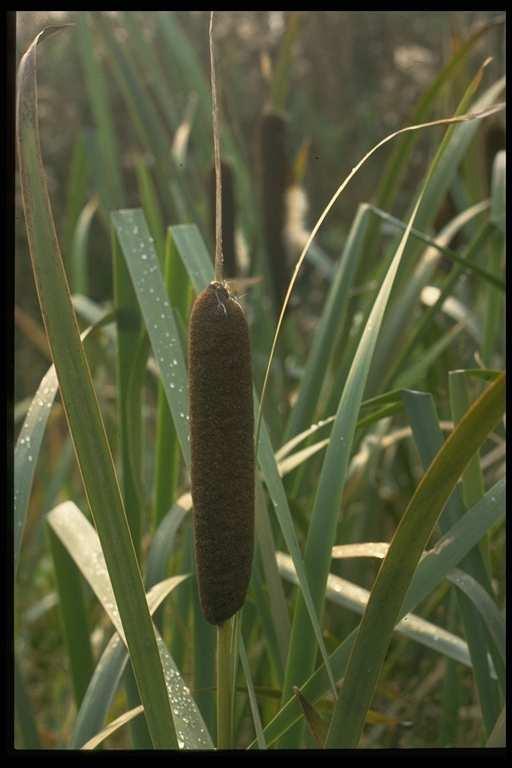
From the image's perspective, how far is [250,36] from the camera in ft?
10.4

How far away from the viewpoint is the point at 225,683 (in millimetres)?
639

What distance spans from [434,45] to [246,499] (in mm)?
3512

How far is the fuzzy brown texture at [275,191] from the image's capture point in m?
1.26

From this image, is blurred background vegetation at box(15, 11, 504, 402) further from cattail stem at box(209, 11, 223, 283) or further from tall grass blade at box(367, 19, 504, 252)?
cattail stem at box(209, 11, 223, 283)

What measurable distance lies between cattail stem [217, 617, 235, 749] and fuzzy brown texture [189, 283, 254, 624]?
3.0 inches

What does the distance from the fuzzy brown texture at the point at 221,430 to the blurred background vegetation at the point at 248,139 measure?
1.55 ft

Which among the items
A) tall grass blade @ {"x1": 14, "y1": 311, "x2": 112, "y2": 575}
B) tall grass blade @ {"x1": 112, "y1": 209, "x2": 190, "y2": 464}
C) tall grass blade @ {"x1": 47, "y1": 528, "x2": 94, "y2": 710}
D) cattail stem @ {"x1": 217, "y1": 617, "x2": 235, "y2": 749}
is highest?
tall grass blade @ {"x1": 112, "y1": 209, "x2": 190, "y2": 464}

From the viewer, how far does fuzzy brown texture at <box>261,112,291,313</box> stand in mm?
1265

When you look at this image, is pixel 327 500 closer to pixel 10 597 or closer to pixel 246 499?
pixel 246 499

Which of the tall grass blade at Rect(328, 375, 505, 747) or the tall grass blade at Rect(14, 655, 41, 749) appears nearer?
the tall grass blade at Rect(328, 375, 505, 747)

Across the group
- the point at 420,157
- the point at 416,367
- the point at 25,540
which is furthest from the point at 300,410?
the point at 420,157

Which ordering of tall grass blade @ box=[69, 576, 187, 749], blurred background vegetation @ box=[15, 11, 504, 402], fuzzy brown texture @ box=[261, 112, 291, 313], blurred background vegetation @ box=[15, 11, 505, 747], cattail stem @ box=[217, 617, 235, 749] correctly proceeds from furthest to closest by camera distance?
blurred background vegetation @ box=[15, 11, 504, 402] < blurred background vegetation @ box=[15, 11, 505, 747] < fuzzy brown texture @ box=[261, 112, 291, 313] < tall grass blade @ box=[69, 576, 187, 749] < cattail stem @ box=[217, 617, 235, 749]

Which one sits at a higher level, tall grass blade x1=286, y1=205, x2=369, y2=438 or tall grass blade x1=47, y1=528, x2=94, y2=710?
tall grass blade x1=286, y1=205, x2=369, y2=438

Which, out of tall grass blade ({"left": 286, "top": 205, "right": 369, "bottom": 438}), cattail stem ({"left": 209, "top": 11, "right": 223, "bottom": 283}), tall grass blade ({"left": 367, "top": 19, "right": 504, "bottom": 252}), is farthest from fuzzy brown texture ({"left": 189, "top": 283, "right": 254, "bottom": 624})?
tall grass blade ({"left": 367, "top": 19, "right": 504, "bottom": 252})
